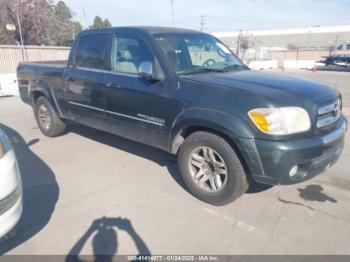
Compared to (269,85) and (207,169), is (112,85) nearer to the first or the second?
(207,169)

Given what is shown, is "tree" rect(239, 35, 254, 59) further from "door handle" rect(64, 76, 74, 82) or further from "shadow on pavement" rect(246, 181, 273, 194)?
"shadow on pavement" rect(246, 181, 273, 194)

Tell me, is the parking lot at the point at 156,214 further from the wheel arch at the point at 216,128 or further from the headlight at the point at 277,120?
the headlight at the point at 277,120

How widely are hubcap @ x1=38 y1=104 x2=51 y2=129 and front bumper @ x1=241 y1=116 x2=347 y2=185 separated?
437 cm

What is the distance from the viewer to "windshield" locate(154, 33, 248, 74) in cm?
400

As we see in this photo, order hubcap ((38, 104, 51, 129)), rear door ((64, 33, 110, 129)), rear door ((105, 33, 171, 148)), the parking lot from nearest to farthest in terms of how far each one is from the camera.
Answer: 1. the parking lot
2. rear door ((105, 33, 171, 148))
3. rear door ((64, 33, 110, 129))
4. hubcap ((38, 104, 51, 129))

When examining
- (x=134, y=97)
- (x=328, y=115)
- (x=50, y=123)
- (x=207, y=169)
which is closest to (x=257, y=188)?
(x=207, y=169)

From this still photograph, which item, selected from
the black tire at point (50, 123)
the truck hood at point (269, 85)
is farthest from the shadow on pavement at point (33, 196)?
the truck hood at point (269, 85)

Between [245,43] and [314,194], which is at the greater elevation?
[245,43]

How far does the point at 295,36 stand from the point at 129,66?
71.7 m

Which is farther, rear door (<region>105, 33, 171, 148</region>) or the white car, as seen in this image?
rear door (<region>105, 33, 171, 148</region>)

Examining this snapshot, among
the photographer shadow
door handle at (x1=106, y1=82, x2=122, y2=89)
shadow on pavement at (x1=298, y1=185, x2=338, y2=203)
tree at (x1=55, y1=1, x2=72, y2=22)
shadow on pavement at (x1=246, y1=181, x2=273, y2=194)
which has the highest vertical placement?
tree at (x1=55, y1=1, x2=72, y2=22)

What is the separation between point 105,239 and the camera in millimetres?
3010

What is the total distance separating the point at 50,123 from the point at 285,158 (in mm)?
4653

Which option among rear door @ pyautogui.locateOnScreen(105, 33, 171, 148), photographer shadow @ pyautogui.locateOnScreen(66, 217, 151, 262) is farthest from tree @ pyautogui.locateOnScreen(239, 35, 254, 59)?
photographer shadow @ pyautogui.locateOnScreen(66, 217, 151, 262)
